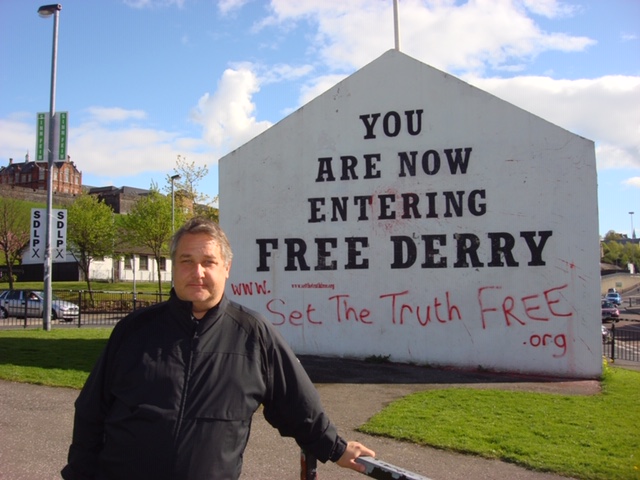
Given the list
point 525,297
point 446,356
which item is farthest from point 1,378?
point 525,297

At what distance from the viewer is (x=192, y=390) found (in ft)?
8.38

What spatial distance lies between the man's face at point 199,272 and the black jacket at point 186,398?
0.19 ft

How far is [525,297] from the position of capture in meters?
12.1

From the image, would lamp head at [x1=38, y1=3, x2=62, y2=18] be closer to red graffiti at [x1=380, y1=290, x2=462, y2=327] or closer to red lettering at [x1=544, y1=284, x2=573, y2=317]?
red graffiti at [x1=380, y1=290, x2=462, y2=327]

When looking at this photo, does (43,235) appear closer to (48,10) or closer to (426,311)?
(48,10)

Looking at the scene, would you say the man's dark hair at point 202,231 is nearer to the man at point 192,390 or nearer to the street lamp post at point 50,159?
the man at point 192,390

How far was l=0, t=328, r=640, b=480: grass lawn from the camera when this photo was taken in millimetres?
6031

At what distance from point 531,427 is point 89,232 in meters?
37.4

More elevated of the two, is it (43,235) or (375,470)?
(43,235)

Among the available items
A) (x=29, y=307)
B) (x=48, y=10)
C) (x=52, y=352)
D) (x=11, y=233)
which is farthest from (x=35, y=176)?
(x=52, y=352)

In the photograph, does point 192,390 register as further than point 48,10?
No

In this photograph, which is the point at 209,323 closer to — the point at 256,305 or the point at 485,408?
the point at 485,408

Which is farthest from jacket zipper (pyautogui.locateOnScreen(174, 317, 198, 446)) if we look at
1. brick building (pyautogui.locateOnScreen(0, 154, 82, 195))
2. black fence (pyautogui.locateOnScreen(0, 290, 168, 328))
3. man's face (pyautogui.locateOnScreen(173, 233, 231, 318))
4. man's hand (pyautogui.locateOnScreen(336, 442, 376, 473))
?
brick building (pyautogui.locateOnScreen(0, 154, 82, 195))

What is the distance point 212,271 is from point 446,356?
10465 millimetres
